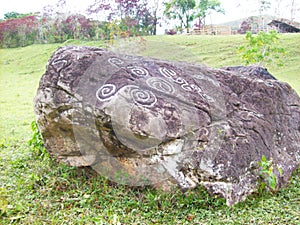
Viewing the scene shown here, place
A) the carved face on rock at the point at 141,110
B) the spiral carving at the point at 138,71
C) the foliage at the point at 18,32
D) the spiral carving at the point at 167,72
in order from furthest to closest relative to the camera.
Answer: the foliage at the point at 18,32
the spiral carving at the point at 167,72
the spiral carving at the point at 138,71
the carved face on rock at the point at 141,110

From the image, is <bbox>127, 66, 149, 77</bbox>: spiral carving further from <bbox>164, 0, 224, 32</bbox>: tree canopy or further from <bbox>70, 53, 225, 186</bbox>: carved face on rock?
<bbox>164, 0, 224, 32</bbox>: tree canopy

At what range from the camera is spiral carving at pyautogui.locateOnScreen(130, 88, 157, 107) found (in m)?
3.01

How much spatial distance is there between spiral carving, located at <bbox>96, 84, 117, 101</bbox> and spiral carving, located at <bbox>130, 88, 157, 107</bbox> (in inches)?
6.7

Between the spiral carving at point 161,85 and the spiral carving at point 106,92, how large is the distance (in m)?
0.37

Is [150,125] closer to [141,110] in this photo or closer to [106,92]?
[141,110]

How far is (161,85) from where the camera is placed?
329 centimetres

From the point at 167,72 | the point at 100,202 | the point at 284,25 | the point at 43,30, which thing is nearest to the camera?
the point at 100,202

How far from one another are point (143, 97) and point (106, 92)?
1.09 ft

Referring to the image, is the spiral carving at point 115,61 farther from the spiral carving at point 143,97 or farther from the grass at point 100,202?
the grass at point 100,202

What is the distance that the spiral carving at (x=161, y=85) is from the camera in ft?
10.6

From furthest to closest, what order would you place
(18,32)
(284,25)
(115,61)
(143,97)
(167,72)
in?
(284,25), (18,32), (167,72), (115,61), (143,97)

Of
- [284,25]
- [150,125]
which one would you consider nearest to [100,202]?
[150,125]

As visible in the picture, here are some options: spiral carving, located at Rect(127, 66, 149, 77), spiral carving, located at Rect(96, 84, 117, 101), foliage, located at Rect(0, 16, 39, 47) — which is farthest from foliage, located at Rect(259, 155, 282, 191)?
→ foliage, located at Rect(0, 16, 39, 47)

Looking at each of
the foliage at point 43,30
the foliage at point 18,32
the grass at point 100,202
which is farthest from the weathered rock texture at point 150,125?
the foliage at point 18,32
